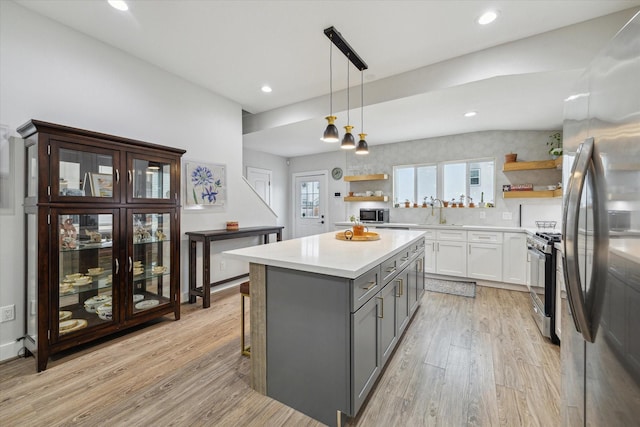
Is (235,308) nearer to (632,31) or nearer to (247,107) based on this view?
(247,107)

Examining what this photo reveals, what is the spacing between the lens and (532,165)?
161 inches

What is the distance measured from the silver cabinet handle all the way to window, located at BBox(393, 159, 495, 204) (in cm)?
424

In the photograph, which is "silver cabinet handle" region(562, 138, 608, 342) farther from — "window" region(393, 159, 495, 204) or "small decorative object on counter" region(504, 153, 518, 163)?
"window" region(393, 159, 495, 204)

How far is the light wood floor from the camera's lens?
1.58m

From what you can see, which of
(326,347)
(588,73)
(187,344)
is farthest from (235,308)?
(588,73)

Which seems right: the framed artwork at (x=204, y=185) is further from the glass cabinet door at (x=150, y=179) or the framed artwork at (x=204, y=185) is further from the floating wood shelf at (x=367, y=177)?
the floating wood shelf at (x=367, y=177)

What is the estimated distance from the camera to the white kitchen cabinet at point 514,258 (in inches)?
152

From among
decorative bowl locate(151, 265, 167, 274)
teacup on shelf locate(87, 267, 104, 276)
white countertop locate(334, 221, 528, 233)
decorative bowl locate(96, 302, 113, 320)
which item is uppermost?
white countertop locate(334, 221, 528, 233)

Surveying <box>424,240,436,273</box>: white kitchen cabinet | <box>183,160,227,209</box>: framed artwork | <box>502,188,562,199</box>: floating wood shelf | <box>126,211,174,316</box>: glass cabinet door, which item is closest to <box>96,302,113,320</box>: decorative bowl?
<box>126,211,174,316</box>: glass cabinet door

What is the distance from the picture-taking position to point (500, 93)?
3041mm

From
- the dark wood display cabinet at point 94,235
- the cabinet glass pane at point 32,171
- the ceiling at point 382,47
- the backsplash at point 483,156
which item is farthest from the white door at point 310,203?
the cabinet glass pane at point 32,171

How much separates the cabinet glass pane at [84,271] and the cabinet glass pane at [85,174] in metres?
0.20

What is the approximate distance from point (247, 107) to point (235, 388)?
385cm

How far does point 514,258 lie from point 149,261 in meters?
4.74
